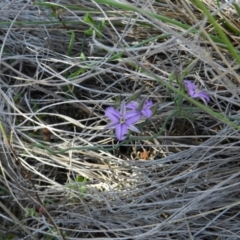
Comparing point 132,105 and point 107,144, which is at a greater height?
point 132,105

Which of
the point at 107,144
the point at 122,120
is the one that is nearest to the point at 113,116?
the point at 122,120

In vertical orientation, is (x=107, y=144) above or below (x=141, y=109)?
below

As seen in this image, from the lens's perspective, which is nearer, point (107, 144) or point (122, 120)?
point (122, 120)

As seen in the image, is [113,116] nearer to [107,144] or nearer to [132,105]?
[132,105]

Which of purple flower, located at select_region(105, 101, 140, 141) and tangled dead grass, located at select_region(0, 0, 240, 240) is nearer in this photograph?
purple flower, located at select_region(105, 101, 140, 141)

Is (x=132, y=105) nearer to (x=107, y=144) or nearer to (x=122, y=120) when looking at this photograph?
(x=122, y=120)
